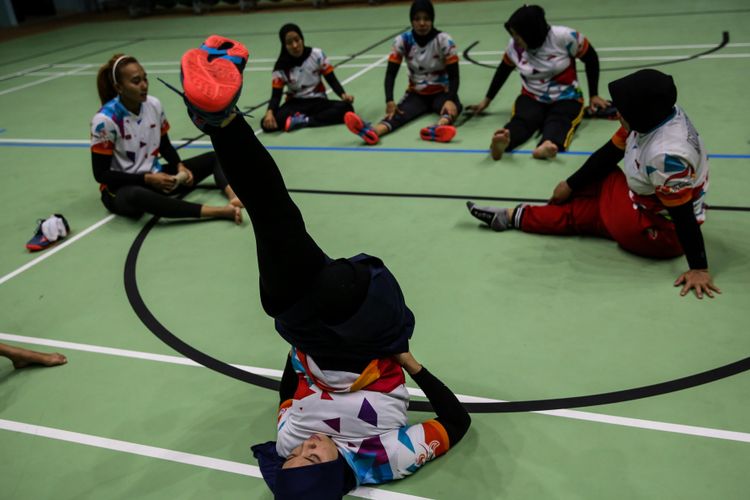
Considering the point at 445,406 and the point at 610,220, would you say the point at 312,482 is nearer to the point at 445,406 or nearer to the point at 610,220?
the point at 445,406

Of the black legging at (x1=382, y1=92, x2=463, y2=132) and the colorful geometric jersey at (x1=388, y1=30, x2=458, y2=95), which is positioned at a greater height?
the colorful geometric jersey at (x1=388, y1=30, x2=458, y2=95)

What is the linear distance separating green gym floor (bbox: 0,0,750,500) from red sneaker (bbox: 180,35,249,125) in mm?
1291

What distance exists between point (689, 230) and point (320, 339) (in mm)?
1809

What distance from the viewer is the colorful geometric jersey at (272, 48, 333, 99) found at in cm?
592

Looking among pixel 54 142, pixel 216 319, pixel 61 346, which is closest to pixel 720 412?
pixel 216 319

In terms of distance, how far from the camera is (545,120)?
199 inches

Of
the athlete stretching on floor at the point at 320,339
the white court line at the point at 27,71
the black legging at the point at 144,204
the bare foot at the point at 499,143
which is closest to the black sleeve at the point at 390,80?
the bare foot at the point at 499,143

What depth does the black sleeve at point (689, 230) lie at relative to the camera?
9.43ft

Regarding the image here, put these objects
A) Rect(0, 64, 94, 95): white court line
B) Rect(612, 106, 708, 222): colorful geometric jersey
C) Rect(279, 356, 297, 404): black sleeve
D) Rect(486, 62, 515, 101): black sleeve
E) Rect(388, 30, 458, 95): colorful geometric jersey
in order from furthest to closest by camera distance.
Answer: Rect(0, 64, 94, 95): white court line → Rect(388, 30, 458, 95): colorful geometric jersey → Rect(486, 62, 515, 101): black sleeve → Rect(612, 106, 708, 222): colorful geometric jersey → Rect(279, 356, 297, 404): black sleeve

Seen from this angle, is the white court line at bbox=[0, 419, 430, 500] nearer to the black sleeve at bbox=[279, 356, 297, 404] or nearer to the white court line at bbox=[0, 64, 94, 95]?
the black sleeve at bbox=[279, 356, 297, 404]

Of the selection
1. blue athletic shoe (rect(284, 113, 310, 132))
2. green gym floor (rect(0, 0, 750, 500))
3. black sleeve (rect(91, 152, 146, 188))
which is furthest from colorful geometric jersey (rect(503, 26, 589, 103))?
black sleeve (rect(91, 152, 146, 188))

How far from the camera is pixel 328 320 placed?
200 cm

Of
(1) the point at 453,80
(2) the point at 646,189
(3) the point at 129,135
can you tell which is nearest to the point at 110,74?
(3) the point at 129,135

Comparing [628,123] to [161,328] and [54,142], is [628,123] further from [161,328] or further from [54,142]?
[54,142]
